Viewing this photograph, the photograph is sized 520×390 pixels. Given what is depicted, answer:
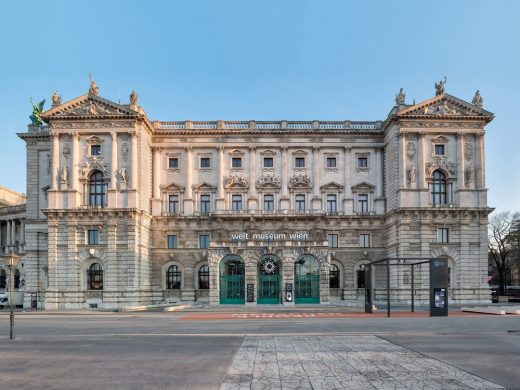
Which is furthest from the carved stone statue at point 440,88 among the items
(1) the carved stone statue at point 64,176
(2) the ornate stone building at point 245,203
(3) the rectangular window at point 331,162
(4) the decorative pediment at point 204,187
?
(1) the carved stone statue at point 64,176

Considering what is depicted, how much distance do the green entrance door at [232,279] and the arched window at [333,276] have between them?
11360 millimetres

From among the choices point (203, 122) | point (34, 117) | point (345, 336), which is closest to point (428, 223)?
point (203, 122)

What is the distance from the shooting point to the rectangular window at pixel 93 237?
6706 cm

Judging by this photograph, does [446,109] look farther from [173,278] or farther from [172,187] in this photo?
[173,278]

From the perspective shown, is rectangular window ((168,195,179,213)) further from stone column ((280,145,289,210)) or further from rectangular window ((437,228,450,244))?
rectangular window ((437,228,450,244))

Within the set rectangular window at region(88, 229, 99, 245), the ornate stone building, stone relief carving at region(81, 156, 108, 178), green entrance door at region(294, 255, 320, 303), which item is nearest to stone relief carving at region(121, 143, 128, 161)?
the ornate stone building

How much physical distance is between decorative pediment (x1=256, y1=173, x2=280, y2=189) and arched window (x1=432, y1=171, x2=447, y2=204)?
19.0m

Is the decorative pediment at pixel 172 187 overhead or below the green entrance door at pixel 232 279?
overhead

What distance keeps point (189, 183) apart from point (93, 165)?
12109 mm

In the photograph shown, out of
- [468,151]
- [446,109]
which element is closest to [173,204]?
[446,109]

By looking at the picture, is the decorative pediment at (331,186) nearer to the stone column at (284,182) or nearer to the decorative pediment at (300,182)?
the decorative pediment at (300,182)

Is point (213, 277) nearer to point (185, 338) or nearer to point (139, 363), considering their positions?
point (185, 338)

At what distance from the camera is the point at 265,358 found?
21.0m

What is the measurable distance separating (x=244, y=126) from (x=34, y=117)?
29375 mm
